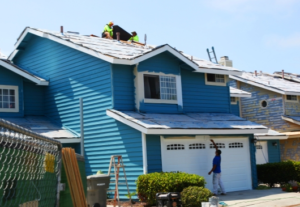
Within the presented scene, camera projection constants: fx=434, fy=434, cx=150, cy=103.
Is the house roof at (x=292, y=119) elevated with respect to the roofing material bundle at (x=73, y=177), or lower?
elevated

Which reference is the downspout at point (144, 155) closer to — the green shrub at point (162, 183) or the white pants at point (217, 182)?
the green shrub at point (162, 183)

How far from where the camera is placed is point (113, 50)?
1777 cm

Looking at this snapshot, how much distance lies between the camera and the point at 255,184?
60.6 ft

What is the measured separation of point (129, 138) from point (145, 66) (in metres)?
3.35

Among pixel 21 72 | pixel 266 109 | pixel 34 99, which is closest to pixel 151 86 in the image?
pixel 34 99

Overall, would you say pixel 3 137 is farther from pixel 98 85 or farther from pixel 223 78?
pixel 223 78

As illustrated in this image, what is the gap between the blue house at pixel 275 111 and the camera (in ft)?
83.1

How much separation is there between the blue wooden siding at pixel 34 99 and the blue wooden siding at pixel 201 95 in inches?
253

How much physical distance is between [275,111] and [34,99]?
15.2 m

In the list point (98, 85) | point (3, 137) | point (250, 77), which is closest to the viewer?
point (3, 137)

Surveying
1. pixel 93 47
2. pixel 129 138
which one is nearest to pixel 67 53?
pixel 93 47

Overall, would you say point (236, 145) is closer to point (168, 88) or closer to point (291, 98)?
point (168, 88)

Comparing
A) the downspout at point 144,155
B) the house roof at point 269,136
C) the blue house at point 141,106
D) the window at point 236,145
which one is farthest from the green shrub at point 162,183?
the house roof at point 269,136

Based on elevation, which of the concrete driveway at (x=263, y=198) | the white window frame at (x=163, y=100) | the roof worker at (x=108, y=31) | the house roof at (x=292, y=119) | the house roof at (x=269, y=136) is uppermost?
the roof worker at (x=108, y=31)
